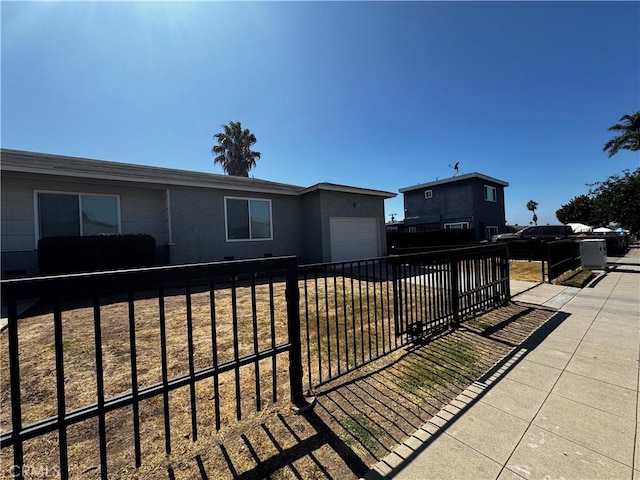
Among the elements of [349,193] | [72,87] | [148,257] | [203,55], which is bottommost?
[148,257]

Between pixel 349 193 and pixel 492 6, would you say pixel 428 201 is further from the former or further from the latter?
pixel 492 6

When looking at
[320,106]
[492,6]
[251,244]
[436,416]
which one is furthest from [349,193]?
[436,416]

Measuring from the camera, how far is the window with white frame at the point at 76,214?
8.34 m

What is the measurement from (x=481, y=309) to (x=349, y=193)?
27.8 feet

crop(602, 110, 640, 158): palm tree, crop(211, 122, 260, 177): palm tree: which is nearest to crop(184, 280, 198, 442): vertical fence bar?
crop(211, 122, 260, 177): palm tree

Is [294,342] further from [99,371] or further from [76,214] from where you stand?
[76,214]

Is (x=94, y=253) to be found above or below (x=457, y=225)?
below

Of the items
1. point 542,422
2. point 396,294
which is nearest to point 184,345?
point 396,294

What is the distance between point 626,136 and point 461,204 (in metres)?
11.8

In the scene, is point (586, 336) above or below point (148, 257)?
below

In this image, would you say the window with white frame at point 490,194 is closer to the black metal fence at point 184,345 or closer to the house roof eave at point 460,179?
the house roof eave at point 460,179

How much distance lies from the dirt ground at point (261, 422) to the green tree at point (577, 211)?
47817 mm

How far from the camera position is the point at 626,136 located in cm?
1938

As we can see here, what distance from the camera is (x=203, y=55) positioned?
758 cm
